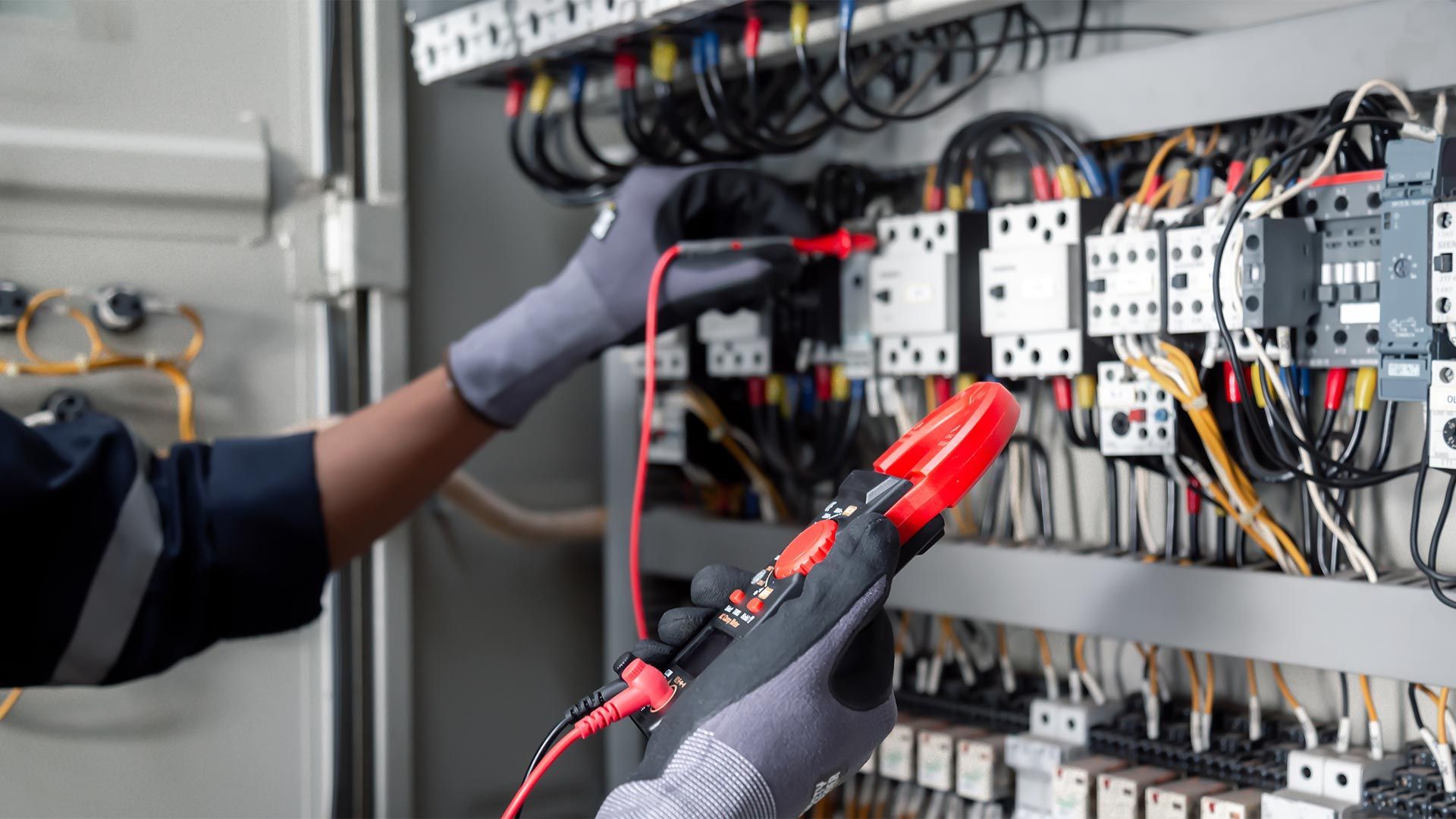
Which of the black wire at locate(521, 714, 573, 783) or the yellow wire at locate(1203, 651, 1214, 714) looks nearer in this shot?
the black wire at locate(521, 714, 573, 783)

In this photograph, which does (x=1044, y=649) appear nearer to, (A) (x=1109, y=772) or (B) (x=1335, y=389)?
(A) (x=1109, y=772)

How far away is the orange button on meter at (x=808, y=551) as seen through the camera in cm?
85

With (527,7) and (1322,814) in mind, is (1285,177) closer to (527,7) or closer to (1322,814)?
(1322,814)

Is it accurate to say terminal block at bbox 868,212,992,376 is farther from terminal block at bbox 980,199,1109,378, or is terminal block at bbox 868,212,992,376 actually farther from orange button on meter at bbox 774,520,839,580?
orange button on meter at bbox 774,520,839,580

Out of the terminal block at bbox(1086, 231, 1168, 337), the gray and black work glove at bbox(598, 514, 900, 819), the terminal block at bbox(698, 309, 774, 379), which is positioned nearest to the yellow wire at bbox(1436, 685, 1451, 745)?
the terminal block at bbox(1086, 231, 1168, 337)

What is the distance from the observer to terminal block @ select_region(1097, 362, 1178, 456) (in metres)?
1.11

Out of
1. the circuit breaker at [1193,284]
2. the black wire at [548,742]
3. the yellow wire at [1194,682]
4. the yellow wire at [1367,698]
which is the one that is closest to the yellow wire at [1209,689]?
the yellow wire at [1194,682]

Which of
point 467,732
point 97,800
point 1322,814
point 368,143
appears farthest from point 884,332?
point 97,800

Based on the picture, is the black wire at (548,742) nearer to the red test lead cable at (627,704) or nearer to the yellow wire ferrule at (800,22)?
the red test lead cable at (627,704)

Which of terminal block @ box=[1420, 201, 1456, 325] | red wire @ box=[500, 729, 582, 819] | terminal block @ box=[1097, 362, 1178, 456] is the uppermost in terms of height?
terminal block @ box=[1420, 201, 1456, 325]

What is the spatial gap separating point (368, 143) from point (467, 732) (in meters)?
0.83

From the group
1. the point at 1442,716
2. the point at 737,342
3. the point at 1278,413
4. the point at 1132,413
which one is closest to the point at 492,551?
the point at 737,342

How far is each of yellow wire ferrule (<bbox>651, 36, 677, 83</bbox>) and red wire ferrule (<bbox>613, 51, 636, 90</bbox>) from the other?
0.04m

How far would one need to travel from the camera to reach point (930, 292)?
128 centimetres
